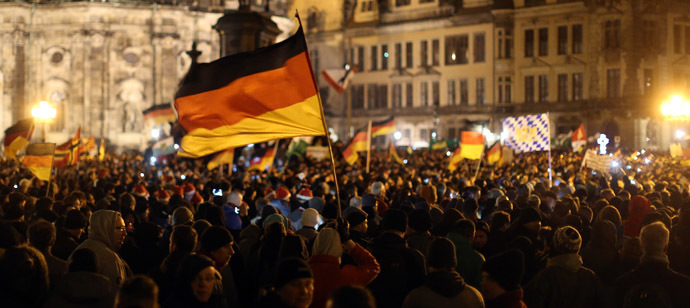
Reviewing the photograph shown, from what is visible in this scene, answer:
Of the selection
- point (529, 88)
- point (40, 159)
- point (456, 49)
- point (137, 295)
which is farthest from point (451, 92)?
point (137, 295)

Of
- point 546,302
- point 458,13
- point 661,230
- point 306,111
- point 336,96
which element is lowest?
point 546,302

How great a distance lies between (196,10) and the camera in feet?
204

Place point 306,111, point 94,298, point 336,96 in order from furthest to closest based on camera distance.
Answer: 1. point 336,96
2. point 306,111
3. point 94,298

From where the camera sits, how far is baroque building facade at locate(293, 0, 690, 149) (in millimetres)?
55688

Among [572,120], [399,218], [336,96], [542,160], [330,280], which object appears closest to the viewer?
[330,280]

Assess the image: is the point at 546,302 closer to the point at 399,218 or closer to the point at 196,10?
the point at 399,218

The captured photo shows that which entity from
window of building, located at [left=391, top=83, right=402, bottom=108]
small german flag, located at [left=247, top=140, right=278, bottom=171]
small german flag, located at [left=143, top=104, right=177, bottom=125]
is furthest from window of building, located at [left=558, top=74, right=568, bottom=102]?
small german flag, located at [left=247, top=140, right=278, bottom=171]

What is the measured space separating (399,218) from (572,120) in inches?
2052

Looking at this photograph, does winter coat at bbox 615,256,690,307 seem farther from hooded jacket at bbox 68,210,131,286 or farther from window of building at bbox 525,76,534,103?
window of building at bbox 525,76,534,103

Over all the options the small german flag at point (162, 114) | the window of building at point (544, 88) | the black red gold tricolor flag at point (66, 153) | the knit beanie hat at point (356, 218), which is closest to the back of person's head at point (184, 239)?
the knit beanie hat at point (356, 218)

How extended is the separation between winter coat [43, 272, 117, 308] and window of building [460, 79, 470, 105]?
57.5 metres

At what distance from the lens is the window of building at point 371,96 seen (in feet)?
221

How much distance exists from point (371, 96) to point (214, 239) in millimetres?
61415

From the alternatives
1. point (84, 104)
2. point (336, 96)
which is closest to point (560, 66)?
point (336, 96)
